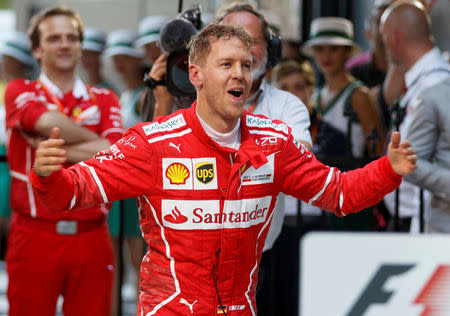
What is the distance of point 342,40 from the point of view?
5445 millimetres

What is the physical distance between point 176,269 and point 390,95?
119 inches

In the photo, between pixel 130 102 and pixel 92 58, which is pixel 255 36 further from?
pixel 92 58

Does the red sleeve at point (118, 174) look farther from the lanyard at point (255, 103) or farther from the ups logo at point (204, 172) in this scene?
the lanyard at point (255, 103)

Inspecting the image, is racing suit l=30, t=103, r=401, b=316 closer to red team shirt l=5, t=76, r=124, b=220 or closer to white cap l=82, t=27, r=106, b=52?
red team shirt l=5, t=76, r=124, b=220

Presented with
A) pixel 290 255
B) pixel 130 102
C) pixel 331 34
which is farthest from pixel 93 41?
pixel 290 255

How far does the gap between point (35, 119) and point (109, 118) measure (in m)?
0.46

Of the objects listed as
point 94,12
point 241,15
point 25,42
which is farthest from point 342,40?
point 94,12

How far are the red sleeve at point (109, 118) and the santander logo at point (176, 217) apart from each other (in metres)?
1.39

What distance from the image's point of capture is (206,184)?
2561mm

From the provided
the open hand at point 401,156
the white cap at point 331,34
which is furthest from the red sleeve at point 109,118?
the white cap at point 331,34

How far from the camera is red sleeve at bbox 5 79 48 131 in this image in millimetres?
3641

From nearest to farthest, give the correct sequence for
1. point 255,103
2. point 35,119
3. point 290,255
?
point 255,103, point 35,119, point 290,255

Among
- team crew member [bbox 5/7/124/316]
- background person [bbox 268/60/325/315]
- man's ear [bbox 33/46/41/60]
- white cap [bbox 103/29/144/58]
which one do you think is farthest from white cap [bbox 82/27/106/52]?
background person [bbox 268/60/325/315]

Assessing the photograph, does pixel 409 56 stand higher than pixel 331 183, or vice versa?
pixel 409 56
